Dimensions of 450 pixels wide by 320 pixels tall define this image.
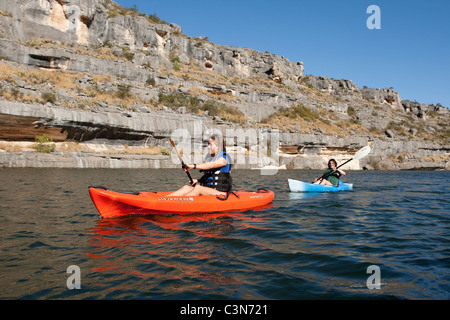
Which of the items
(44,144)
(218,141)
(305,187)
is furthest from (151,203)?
(44,144)

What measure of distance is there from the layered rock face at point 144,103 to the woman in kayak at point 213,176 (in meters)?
13.3

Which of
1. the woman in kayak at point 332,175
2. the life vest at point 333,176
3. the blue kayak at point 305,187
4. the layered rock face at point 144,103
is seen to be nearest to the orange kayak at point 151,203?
the blue kayak at point 305,187

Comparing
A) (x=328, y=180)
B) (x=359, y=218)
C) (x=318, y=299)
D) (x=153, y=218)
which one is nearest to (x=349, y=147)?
(x=328, y=180)

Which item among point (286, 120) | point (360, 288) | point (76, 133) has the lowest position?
point (360, 288)

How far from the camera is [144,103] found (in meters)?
27.1

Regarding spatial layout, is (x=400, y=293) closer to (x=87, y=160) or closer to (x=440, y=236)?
(x=440, y=236)

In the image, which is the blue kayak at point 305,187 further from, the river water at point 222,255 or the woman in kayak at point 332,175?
the river water at point 222,255

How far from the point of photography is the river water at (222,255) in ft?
9.13

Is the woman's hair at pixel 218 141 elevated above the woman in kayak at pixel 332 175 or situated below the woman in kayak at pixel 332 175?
above

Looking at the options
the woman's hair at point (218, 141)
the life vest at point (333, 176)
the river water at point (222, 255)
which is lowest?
the river water at point (222, 255)

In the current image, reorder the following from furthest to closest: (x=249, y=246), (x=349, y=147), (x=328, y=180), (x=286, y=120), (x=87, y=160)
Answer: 1. (x=286, y=120)
2. (x=349, y=147)
3. (x=87, y=160)
4. (x=328, y=180)
5. (x=249, y=246)

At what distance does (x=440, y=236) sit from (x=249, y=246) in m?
3.07

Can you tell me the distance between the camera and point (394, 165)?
1256 inches

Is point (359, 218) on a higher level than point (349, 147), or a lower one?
lower
